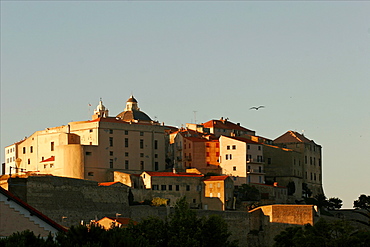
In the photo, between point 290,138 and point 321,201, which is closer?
point 321,201

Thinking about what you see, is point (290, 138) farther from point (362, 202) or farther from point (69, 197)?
point (69, 197)

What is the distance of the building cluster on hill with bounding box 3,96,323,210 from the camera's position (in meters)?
85.6

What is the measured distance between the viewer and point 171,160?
97375 millimetres

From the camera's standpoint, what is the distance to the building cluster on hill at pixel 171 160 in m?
85.6

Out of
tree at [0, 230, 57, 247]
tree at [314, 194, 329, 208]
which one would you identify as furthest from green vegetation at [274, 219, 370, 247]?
tree at [314, 194, 329, 208]

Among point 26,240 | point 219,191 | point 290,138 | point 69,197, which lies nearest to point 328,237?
point 69,197

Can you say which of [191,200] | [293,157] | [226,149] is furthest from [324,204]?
[191,200]

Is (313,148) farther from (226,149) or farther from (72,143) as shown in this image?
(72,143)

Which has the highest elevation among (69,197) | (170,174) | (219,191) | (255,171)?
(255,171)

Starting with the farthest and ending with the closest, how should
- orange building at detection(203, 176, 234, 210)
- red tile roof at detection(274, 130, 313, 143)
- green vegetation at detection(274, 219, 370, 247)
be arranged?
red tile roof at detection(274, 130, 313, 143)
orange building at detection(203, 176, 234, 210)
green vegetation at detection(274, 219, 370, 247)

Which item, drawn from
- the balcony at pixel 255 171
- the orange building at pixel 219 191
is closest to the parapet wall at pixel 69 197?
the orange building at pixel 219 191

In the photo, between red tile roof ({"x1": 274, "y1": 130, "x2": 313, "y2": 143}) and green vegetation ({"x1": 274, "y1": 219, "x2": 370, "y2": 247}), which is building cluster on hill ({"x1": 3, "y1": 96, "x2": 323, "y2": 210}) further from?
green vegetation ({"x1": 274, "y1": 219, "x2": 370, "y2": 247})

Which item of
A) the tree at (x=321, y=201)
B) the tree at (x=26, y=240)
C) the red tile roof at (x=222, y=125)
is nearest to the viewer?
the tree at (x=26, y=240)

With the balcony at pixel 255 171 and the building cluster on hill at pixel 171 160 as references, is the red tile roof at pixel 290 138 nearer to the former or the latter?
the building cluster on hill at pixel 171 160
